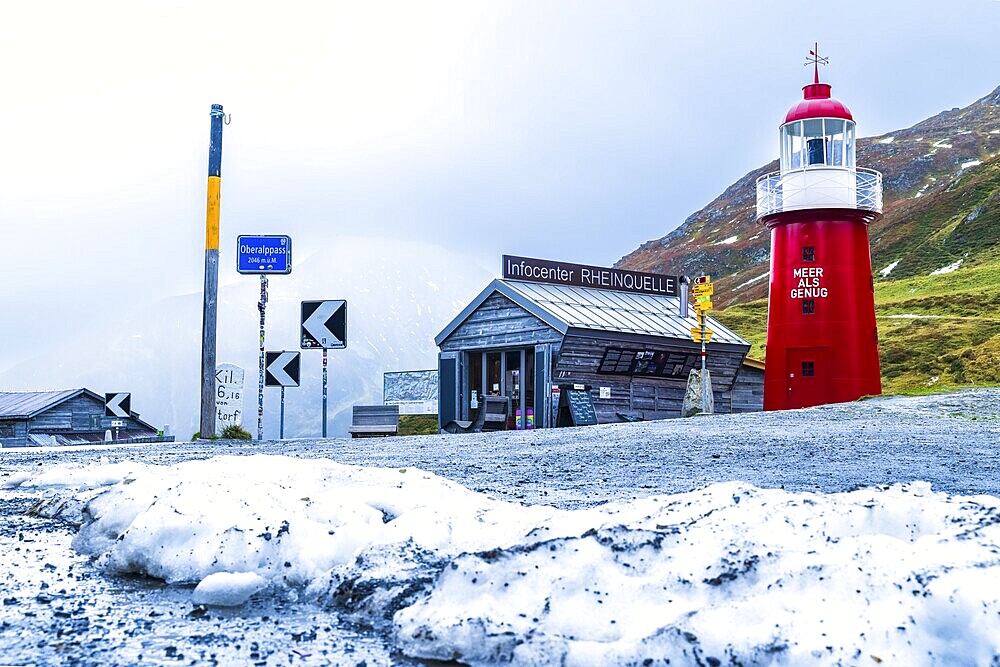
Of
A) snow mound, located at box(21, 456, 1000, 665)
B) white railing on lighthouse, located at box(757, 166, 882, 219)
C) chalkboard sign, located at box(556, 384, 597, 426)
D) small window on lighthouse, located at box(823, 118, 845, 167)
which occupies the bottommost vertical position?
snow mound, located at box(21, 456, 1000, 665)

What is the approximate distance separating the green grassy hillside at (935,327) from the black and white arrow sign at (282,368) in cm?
1671

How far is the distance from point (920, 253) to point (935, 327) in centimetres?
2839

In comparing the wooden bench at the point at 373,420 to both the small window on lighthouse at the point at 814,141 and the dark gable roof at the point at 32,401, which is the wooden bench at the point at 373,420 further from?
the dark gable roof at the point at 32,401

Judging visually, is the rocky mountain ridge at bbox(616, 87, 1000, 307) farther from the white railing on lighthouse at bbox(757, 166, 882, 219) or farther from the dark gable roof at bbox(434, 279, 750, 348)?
the white railing on lighthouse at bbox(757, 166, 882, 219)

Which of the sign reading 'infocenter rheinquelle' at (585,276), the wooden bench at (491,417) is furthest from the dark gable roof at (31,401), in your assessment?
the sign reading 'infocenter rheinquelle' at (585,276)

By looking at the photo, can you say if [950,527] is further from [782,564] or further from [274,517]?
[274,517]

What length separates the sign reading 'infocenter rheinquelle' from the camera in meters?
24.5

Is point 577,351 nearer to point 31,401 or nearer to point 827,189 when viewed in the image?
point 827,189

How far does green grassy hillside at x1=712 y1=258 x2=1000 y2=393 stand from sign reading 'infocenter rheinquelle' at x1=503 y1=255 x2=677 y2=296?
23.5 feet

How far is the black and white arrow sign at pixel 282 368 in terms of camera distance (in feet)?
50.8

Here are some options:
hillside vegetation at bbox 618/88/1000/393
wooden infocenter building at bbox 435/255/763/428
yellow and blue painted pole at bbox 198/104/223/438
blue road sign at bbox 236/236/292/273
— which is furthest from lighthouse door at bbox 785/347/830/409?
yellow and blue painted pole at bbox 198/104/223/438

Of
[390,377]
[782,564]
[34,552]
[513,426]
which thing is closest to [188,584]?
[34,552]

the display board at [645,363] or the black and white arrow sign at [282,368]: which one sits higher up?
the display board at [645,363]

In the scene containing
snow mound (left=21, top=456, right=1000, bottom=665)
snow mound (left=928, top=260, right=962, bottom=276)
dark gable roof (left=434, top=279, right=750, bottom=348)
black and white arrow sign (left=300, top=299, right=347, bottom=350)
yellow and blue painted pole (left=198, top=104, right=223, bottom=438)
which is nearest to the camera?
snow mound (left=21, top=456, right=1000, bottom=665)
